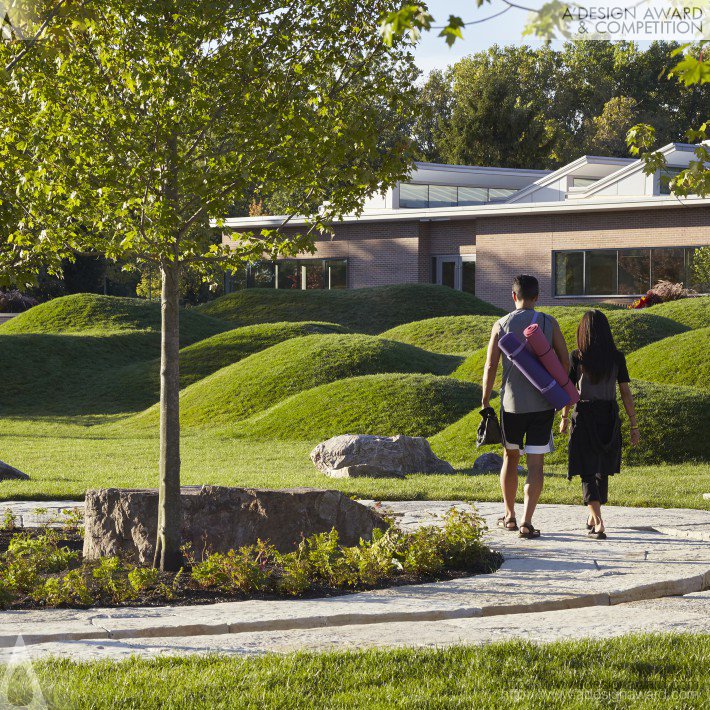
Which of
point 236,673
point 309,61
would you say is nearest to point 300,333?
point 309,61

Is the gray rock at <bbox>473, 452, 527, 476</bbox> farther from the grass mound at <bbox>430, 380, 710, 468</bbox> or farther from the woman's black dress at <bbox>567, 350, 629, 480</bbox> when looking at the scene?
the woman's black dress at <bbox>567, 350, 629, 480</bbox>

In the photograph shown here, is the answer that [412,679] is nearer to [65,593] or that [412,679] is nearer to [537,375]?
[65,593]

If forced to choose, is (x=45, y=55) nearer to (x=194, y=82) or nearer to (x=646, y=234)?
(x=194, y=82)

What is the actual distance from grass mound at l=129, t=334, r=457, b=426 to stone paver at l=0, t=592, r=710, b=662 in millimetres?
15431

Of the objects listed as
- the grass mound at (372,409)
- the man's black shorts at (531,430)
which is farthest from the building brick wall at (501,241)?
the man's black shorts at (531,430)

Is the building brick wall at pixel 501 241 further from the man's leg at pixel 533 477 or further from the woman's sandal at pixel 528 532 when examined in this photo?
the man's leg at pixel 533 477

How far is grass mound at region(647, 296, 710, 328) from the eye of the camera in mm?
24972

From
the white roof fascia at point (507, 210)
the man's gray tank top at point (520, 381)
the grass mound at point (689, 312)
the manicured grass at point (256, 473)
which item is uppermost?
the white roof fascia at point (507, 210)

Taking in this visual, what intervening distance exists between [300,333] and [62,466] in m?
13.5

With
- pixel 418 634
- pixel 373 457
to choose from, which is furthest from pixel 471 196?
pixel 418 634

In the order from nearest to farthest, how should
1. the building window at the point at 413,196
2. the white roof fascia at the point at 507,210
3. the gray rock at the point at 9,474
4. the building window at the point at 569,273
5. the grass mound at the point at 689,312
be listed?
the gray rock at the point at 9,474
the grass mound at the point at 689,312
the white roof fascia at the point at 507,210
the building window at the point at 569,273
the building window at the point at 413,196

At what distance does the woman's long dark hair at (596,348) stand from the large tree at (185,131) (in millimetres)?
2014

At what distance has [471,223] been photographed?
40.3m

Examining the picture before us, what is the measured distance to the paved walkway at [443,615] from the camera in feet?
18.2
